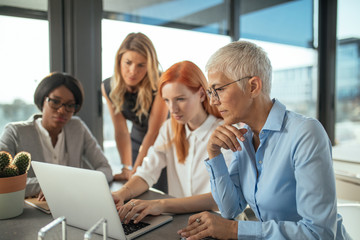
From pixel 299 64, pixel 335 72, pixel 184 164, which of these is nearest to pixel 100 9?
pixel 184 164

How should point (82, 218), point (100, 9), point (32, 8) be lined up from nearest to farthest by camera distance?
point (82, 218) → point (32, 8) → point (100, 9)

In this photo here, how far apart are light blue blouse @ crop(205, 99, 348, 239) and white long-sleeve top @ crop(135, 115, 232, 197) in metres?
0.48

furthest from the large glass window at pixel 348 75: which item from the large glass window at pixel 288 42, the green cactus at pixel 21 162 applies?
A: the green cactus at pixel 21 162

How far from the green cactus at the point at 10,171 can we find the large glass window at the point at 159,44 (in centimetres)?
141

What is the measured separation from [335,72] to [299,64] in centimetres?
46

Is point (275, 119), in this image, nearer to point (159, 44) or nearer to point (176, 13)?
point (159, 44)

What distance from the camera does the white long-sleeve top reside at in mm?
1805

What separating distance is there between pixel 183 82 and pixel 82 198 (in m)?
0.91

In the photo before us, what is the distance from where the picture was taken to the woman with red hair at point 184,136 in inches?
70.3

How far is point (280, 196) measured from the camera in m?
1.12

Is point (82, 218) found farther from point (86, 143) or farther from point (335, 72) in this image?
point (335, 72)

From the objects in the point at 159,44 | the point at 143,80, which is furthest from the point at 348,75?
the point at 143,80

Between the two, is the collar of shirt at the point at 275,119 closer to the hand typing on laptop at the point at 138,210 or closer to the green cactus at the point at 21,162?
the hand typing on laptop at the point at 138,210

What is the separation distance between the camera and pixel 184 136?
74.2 inches
